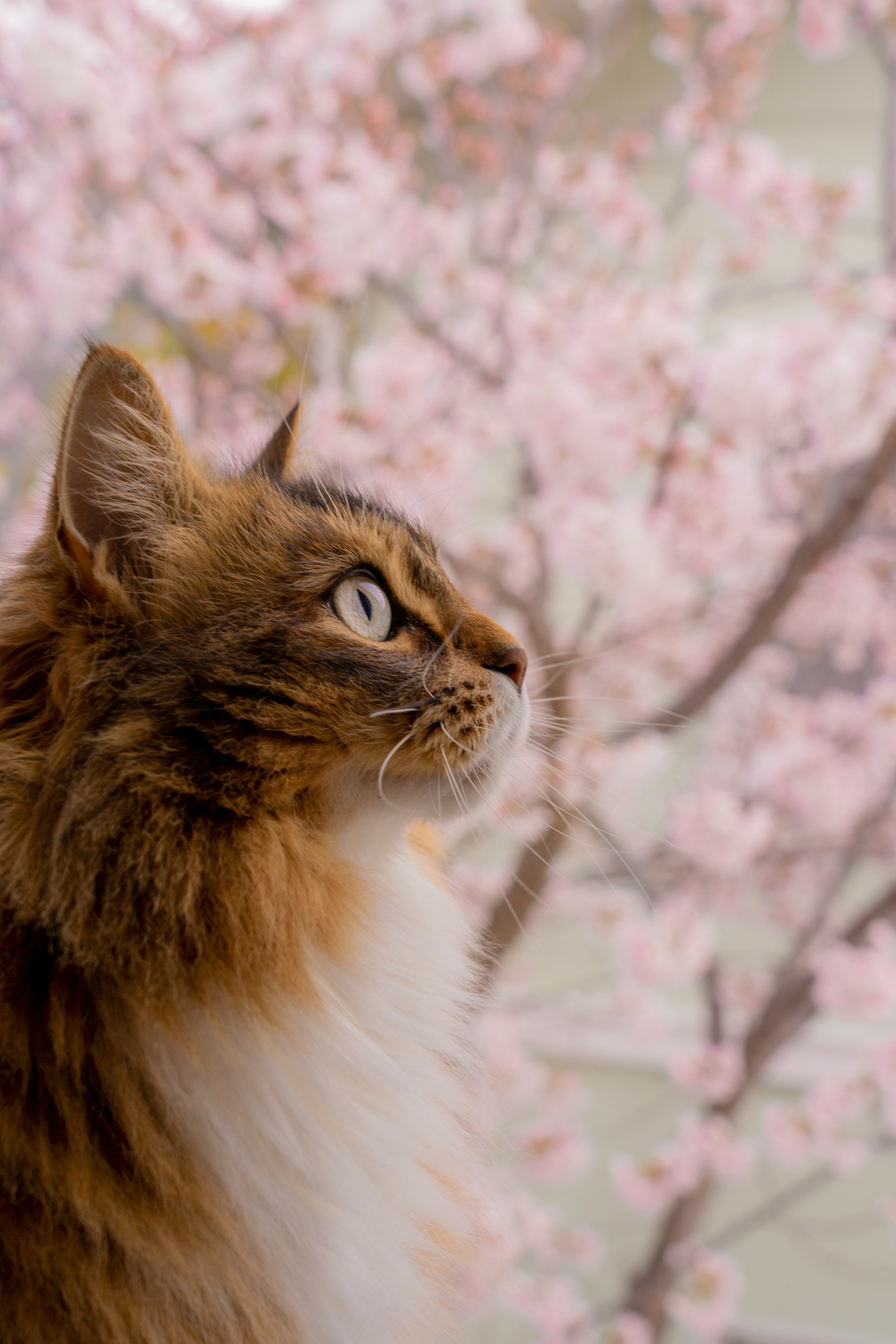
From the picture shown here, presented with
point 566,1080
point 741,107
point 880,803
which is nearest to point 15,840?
point 880,803

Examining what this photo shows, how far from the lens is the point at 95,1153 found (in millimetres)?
463

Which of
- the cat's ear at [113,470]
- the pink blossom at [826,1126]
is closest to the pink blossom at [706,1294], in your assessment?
the pink blossom at [826,1126]

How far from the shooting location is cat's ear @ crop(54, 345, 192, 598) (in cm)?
48

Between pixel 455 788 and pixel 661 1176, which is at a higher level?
pixel 455 788

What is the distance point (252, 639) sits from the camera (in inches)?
20.1

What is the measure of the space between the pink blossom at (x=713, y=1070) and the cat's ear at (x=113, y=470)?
5.39ft

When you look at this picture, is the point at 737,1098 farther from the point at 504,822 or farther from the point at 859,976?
the point at 504,822

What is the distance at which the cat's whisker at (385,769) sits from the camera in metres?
0.51

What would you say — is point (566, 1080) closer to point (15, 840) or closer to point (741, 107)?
point (15, 840)

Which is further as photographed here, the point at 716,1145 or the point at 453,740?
the point at 716,1145

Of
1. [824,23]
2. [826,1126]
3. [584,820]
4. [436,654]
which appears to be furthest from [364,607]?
[824,23]

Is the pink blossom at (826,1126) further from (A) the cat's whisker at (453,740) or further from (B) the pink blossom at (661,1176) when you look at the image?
(A) the cat's whisker at (453,740)

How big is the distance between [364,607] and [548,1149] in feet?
6.02

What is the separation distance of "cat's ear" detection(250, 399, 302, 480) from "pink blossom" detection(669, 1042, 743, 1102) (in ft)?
5.03
